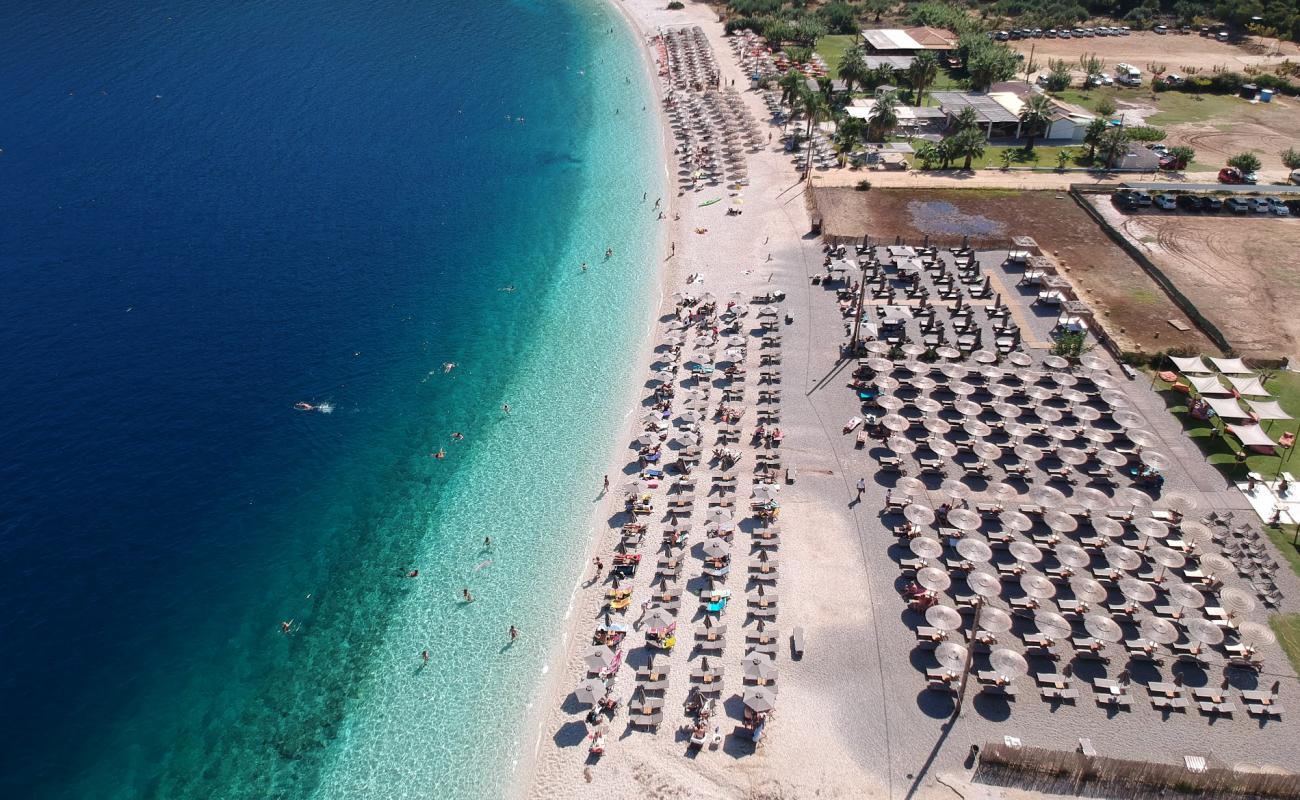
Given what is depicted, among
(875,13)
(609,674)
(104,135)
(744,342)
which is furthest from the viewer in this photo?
(875,13)

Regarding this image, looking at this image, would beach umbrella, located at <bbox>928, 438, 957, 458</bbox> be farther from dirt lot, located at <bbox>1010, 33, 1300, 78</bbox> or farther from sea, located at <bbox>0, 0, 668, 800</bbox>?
dirt lot, located at <bbox>1010, 33, 1300, 78</bbox>

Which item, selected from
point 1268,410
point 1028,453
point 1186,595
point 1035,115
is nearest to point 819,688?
point 1186,595

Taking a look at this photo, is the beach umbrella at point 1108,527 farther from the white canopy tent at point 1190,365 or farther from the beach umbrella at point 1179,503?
the white canopy tent at point 1190,365

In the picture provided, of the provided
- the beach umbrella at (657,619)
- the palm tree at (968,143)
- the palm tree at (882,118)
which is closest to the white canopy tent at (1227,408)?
the beach umbrella at (657,619)

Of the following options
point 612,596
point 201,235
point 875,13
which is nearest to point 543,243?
point 201,235

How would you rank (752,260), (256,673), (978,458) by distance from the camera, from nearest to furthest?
(256,673) → (978,458) → (752,260)

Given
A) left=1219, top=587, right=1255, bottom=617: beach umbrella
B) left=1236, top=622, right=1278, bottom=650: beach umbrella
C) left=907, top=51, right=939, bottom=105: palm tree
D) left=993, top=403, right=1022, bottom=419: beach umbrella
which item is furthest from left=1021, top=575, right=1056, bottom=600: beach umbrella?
left=907, top=51, right=939, bottom=105: palm tree

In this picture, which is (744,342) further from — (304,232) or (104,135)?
(104,135)
